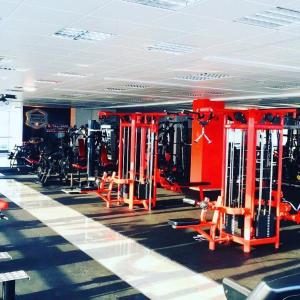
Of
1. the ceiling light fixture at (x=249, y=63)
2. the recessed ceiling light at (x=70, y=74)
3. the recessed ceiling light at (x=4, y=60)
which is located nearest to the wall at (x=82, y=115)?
the recessed ceiling light at (x=70, y=74)

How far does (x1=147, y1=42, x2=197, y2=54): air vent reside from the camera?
4.92 m

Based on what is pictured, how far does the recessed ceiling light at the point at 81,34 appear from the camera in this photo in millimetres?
4384

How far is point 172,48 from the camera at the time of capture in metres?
5.09

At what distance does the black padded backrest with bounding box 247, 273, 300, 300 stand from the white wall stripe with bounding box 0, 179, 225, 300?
2.94 m

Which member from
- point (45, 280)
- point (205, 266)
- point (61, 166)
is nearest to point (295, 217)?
point (205, 266)

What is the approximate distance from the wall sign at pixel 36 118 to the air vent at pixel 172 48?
43.9 ft

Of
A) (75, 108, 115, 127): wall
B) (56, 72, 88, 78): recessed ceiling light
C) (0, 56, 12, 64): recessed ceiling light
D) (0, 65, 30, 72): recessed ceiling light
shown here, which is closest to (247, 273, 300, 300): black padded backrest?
(0, 56, 12, 64): recessed ceiling light

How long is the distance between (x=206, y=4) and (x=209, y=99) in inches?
323

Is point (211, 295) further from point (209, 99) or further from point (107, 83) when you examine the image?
point (209, 99)

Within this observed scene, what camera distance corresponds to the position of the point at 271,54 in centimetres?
513

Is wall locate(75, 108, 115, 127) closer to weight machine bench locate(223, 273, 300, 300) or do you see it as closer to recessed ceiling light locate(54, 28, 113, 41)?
recessed ceiling light locate(54, 28, 113, 41)

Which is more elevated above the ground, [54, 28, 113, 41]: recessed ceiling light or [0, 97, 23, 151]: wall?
[54, 28, 113, 41]: recessed ceiling light

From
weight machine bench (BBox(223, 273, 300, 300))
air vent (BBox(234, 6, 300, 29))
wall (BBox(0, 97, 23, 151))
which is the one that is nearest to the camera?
weight machine bench (BBox(223, 273, 300, 300))

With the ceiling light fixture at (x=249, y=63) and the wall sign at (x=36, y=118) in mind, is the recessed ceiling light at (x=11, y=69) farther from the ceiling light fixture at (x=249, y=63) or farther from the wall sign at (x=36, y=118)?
the wall sign at (x=36, y=118)
